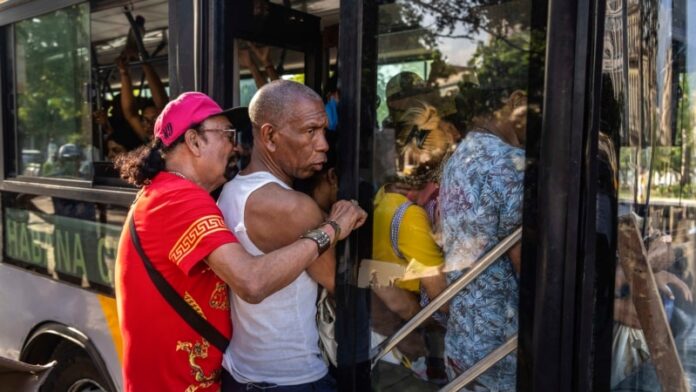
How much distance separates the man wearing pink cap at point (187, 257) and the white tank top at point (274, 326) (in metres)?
0.09

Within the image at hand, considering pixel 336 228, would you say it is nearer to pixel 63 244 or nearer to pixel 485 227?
pixel 485 227

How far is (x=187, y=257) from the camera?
5.61ft

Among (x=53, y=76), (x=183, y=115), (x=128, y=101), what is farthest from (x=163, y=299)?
(x=128, y=101)

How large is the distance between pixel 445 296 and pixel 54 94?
2407 mm

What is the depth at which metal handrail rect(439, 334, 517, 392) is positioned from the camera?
5.23ft

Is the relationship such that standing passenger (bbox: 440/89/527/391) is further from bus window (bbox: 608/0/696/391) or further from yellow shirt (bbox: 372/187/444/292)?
bus window (bbox: 608/0/696/391)

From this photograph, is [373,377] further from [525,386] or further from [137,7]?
[137,7]

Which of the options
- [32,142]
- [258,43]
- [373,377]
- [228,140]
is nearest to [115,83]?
[32,142]

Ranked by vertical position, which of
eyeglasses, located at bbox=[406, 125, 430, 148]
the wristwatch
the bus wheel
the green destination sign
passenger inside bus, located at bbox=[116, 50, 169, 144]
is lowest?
the bus wheel

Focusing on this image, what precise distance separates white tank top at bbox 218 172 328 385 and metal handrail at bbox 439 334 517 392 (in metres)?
0.43

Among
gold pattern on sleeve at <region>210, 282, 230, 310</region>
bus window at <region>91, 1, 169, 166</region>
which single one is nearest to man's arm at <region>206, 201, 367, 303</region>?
gold pattern on sleeve at <region>210, 282, 230, 310</region>

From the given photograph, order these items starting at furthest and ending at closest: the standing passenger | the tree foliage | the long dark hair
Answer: the tree foliage → the long dark hair → the standing passenger

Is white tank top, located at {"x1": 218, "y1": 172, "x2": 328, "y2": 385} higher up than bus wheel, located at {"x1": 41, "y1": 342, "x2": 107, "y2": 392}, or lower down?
higher up

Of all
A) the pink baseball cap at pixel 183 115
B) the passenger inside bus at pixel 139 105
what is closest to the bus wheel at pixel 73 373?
the passenger inside bus at pixel 139 105
